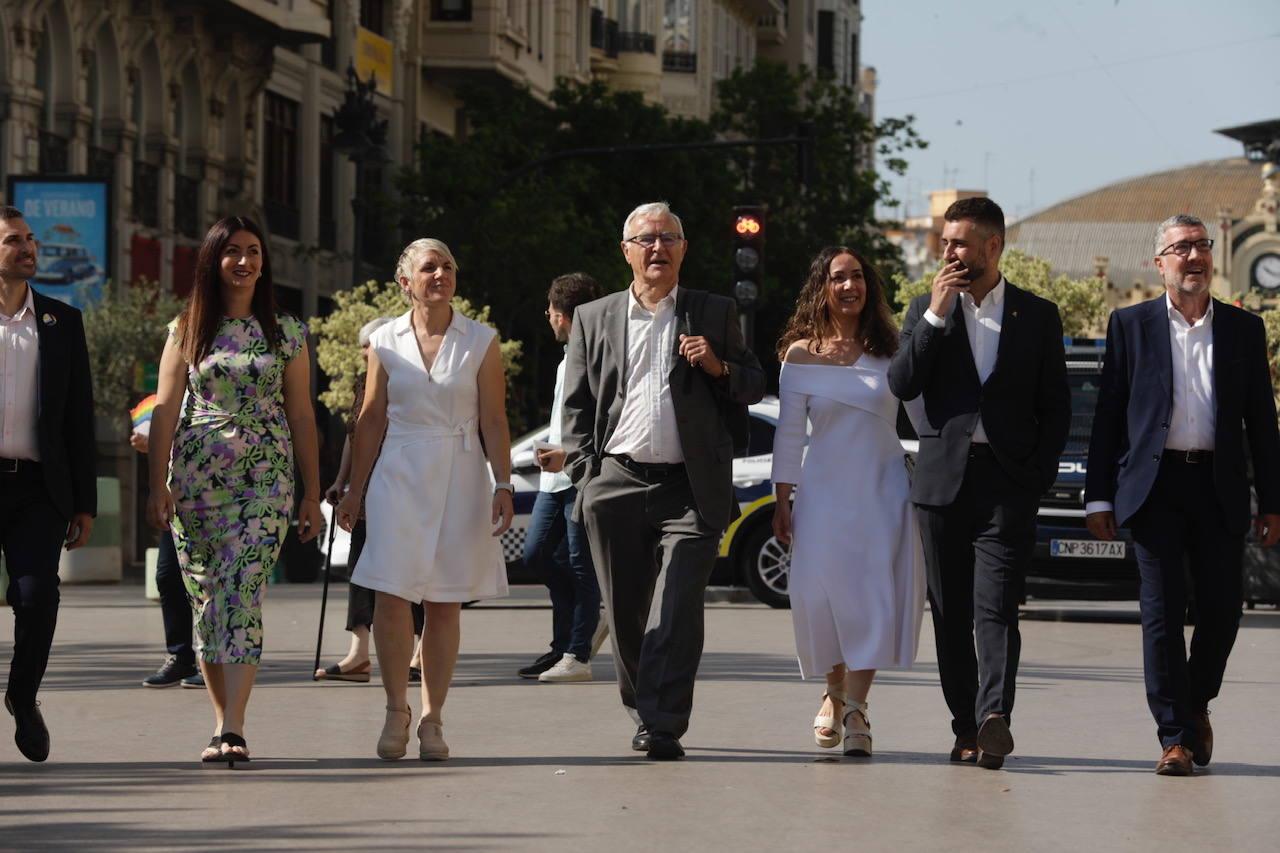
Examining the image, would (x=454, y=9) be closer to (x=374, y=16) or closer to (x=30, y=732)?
(x=374, y=16)

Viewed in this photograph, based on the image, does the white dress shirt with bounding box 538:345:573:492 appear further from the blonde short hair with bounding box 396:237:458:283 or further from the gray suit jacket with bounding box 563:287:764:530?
the blonde short hair with bounding box 396:237:458:283

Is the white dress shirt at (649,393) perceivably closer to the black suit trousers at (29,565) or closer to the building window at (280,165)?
the black suit trousers at (29,565)

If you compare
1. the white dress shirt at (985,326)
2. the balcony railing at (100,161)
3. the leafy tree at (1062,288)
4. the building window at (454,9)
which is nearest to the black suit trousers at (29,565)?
the white dress shirt at (985,326)

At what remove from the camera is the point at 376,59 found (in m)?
45.7

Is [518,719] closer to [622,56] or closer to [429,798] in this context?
[429,798]

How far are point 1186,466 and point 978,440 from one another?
2.39 feet

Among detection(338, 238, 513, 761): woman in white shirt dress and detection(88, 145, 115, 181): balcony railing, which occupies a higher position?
detection(88, 145, 115, 181): balcony railing

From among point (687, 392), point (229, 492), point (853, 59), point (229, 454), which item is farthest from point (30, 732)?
point (853, 59)

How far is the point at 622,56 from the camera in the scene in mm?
63719

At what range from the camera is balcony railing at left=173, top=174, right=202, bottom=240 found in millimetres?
37219

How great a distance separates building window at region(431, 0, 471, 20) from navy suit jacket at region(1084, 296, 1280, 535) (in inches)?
1585

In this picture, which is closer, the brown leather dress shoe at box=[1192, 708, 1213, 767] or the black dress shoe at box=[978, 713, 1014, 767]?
the black dress shoe at box=[978, 713, 1014, 767]

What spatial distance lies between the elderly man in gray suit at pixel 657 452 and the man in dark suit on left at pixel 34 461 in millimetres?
1798

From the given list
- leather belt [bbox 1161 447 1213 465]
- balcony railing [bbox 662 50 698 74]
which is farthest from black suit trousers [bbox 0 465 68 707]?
balcony railing [bbox 662 50 698 74]
